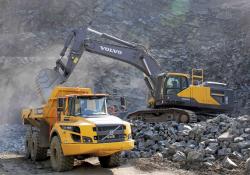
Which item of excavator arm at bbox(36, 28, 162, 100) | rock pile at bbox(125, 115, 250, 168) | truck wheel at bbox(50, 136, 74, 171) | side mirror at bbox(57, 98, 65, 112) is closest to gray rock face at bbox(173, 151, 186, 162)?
rock pile at bbox(125, 115, 250, 168)

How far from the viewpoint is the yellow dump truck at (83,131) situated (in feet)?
33.3

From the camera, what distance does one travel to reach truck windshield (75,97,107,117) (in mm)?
10969

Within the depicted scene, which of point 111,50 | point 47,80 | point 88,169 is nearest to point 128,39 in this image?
point 111,50

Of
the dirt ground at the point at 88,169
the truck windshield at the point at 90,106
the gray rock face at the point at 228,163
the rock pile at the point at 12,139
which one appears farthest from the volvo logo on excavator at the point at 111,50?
the gray rock face at the point at 228,163

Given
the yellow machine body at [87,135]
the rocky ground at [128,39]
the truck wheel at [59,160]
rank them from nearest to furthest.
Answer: the yellow machine body at [87,135]
the truck wheel at [59,160]
the rocky ground at [128,39]

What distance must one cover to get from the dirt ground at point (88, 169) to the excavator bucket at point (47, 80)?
3.19 metres

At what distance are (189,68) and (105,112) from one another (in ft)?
54.1

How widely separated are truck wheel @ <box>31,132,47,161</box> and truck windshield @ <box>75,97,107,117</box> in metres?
2.48

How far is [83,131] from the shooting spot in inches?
398

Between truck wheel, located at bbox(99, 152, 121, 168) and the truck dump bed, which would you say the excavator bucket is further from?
truck wheel, located at bbox(99, 152, 121, 168)

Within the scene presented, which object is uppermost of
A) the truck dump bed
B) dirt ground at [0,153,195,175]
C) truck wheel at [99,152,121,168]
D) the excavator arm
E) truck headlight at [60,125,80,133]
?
the excavator arm

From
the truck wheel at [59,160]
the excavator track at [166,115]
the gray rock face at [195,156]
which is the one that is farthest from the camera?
the excavator track at [166,115]

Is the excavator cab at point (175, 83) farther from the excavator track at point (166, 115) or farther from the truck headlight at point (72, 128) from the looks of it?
the truck headlight at point (72, 128)

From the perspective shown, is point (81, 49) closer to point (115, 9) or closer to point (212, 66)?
point (212, 66)
